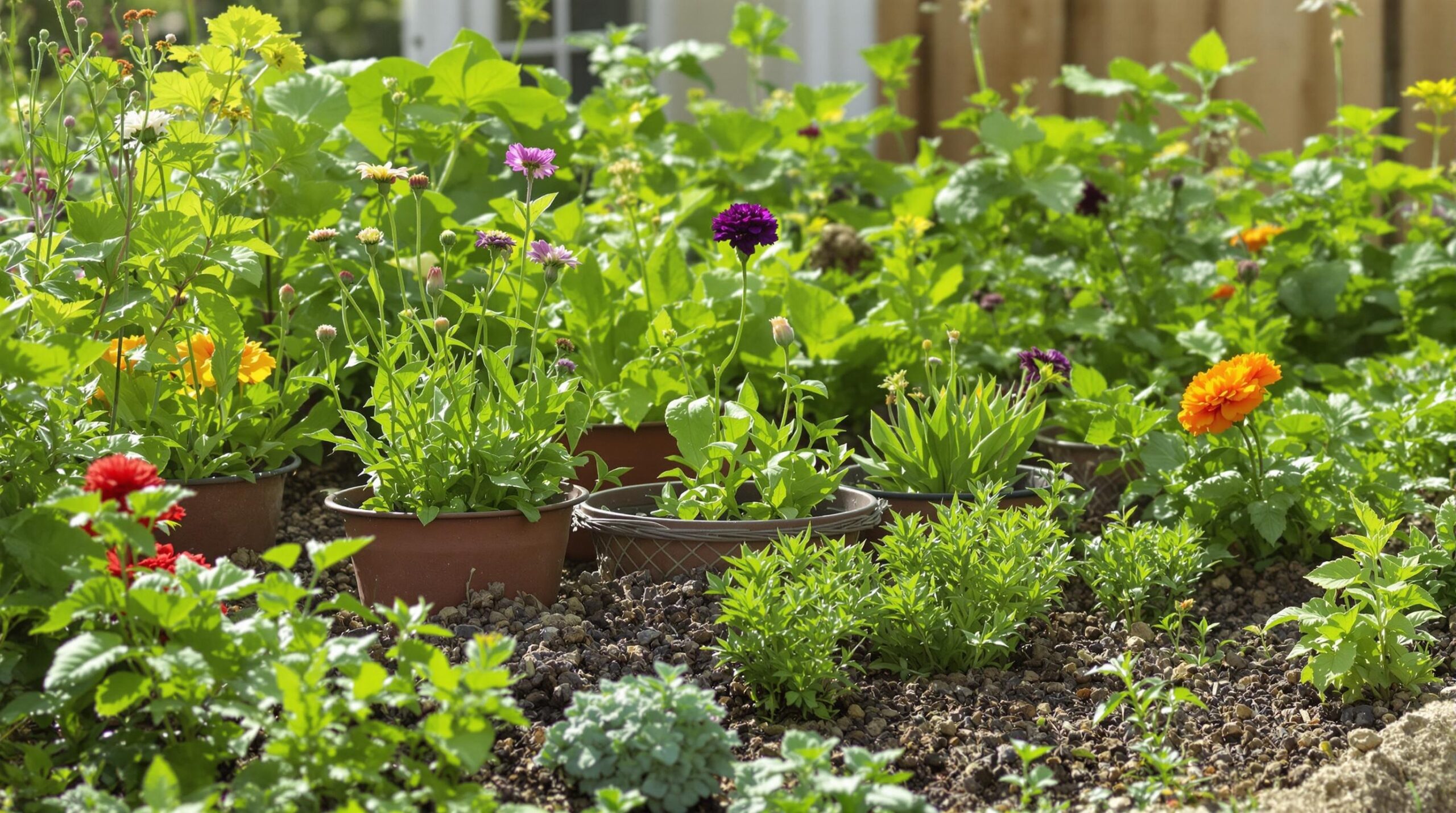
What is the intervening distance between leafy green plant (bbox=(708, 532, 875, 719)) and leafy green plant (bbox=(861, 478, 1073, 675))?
7cm

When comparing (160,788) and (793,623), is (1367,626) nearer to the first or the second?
(793,623)

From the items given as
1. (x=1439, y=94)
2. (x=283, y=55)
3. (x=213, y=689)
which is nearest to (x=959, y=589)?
(x=213, y=689)

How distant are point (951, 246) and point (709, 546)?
1.81 metres

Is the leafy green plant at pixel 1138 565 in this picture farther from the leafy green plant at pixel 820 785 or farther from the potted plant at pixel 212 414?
the potted plant at pixel 212 414

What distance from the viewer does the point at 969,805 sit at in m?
1.50

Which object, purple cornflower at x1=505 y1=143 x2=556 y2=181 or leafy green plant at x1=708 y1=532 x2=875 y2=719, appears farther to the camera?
purple cornflower at x1=505 y1=143 x2=556 y2=181

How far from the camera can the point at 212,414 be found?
2.04 m

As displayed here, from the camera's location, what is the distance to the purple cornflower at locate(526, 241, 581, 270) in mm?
1787

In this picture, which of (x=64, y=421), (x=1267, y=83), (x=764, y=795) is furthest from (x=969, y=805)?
(x=1267, y=83)

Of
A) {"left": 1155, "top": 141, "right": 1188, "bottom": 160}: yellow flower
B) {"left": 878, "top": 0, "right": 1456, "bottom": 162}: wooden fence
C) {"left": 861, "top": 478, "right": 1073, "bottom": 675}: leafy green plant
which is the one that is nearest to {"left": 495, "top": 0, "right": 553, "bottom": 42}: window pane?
{"left": 878, "top": 0, "right": 1456, "bottom": 162}: wooden fence

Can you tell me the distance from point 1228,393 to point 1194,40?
2.44m

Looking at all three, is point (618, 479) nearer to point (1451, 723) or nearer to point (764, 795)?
point (764, 795)

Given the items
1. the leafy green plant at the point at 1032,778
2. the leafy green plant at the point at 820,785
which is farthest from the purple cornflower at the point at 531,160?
the leafy green plant at the point at 1032,778

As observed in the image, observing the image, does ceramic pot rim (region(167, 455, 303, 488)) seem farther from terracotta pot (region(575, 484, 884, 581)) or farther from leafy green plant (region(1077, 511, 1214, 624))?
leafy green plant (region(1077, 511, 1214, 624))
